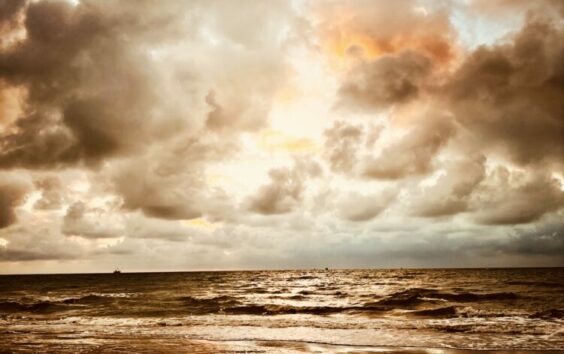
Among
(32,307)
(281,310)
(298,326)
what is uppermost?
(298,326)

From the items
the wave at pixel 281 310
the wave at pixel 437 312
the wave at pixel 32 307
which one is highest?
the wave at pixel 437 312

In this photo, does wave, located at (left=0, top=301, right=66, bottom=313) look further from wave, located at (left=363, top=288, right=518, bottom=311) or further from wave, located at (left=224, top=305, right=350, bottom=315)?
wave, located at (left=363, top=288, right=518, bottom=311)

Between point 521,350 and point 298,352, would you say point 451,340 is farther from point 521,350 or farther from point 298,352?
point 298,352

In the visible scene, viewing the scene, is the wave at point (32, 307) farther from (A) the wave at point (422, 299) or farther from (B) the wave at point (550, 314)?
(B) the wave at point (550, 314)

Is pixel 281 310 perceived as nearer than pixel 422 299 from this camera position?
Yes

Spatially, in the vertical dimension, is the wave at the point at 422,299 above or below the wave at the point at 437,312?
below

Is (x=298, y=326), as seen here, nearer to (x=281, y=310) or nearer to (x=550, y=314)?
(x=281, y=310)

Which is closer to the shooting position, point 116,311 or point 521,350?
point 521,350

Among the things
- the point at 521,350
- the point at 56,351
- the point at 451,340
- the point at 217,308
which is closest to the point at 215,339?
the point at 56,351

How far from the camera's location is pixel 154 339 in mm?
20000

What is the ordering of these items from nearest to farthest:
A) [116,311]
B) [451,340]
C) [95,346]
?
[95,346] < [451,340] < [116,311]

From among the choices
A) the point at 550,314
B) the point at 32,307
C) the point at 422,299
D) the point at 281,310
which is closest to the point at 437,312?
the point at 550,314

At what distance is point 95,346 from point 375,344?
472 inches

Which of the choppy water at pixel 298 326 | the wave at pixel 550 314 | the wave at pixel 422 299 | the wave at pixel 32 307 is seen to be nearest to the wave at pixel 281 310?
the choppy water at pixel 298 326
